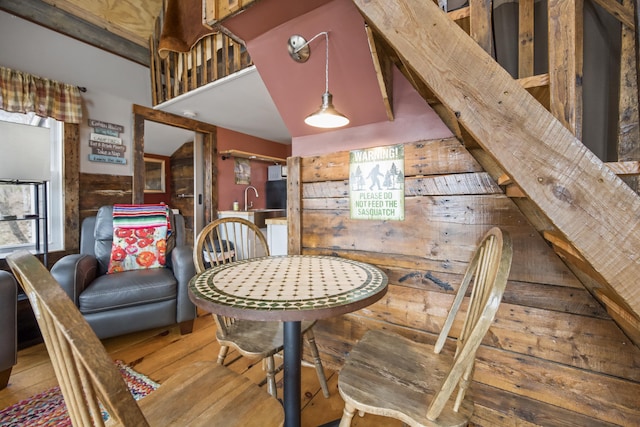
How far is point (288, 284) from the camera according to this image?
1.08 m

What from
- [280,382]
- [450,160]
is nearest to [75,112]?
[280,382]

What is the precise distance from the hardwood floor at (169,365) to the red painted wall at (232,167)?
2.50 m

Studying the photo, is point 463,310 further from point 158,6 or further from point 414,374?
point 158,6

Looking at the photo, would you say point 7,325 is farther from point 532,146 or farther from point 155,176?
point 155,176

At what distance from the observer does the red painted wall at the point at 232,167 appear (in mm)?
4398

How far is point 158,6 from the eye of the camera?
129 inches

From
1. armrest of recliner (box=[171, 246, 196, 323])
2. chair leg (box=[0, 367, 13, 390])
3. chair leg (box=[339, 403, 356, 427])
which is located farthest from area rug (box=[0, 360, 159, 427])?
chair leg (box=[339, 403, 356, 427])

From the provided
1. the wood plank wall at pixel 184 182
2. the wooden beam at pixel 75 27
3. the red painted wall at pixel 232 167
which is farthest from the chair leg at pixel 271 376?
the wood plank wall at pixel 184 182

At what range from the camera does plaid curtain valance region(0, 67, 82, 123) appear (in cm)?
231

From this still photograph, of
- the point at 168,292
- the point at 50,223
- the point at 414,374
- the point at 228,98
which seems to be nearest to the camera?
the point at 414,374

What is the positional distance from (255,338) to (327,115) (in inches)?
43.4

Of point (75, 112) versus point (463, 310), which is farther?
point (75, 112)

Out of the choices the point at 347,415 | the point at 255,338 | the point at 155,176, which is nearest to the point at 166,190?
the point at 155,176

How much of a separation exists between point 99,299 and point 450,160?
2.36 metres
